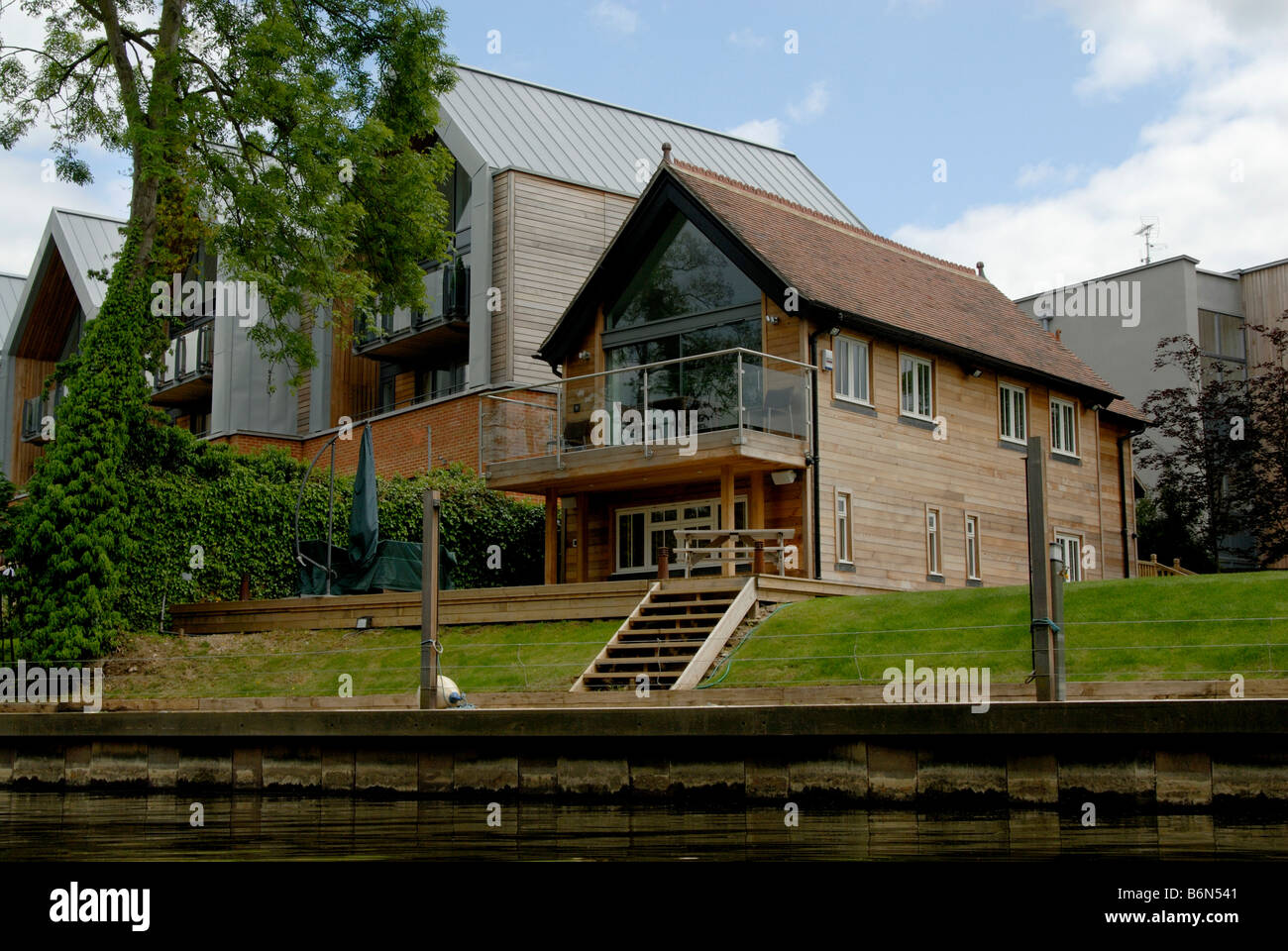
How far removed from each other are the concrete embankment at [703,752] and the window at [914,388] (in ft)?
49.4

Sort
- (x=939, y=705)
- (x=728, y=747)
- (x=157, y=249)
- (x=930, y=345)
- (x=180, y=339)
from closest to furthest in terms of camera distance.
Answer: (x=939, y=705) → (x=728, y=747) → (x=157, y=249) → (x=930, y=345) → (x=180, y=339)

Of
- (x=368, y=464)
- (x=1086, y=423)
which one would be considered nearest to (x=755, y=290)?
(x=368, y=464)

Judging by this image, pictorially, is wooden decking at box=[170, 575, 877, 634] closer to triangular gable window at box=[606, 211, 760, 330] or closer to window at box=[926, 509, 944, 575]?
window at box=[926, 509, 944, 575]

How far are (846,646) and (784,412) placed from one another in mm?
6903

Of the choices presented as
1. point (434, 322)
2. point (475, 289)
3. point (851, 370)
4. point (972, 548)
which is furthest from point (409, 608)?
point (434, 322)

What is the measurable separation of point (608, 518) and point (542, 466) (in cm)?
228

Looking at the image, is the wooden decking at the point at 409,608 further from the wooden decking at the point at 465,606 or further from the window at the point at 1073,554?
the window at the point at 1073,554

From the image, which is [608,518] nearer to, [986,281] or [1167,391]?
[986,281]

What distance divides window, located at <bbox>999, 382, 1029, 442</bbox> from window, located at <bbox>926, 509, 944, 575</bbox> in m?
3.29

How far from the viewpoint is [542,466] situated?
2603 cm

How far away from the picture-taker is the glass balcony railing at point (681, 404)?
24.1 metres

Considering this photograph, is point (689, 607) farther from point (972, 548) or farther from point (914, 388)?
point (972, 548)

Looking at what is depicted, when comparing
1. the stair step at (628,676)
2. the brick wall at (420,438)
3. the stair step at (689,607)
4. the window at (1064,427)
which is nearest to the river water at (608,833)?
the stair step at (628,676)

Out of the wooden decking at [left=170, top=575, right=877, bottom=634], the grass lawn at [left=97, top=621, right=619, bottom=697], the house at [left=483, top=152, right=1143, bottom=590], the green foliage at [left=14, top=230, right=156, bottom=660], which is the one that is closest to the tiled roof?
the house at [left=483, top=152, right=1143, bottom=590]
